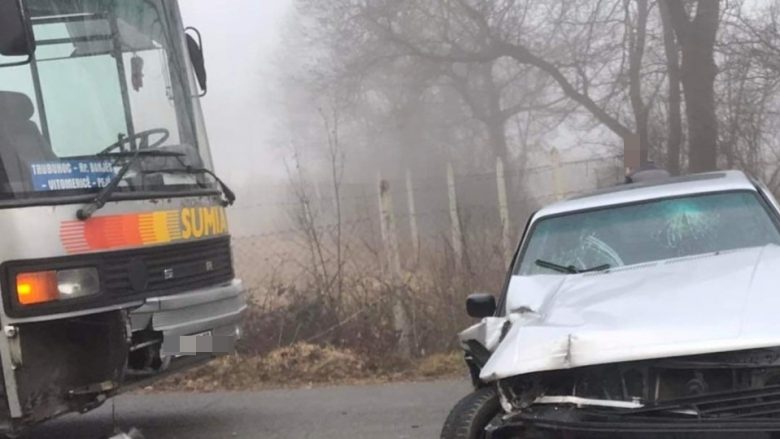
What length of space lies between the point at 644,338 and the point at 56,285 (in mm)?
3230

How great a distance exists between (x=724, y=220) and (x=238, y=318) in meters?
3.37

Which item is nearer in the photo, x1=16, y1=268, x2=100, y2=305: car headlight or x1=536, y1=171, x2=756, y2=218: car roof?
x1=16, y1=268, x2=100, y2=305: car headlight

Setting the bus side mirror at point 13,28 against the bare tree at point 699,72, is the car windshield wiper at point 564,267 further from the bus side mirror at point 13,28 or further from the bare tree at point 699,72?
the bare tree at point 699,72

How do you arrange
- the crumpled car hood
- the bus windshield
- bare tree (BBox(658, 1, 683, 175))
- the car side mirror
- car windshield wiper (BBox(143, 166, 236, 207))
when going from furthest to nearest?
1. bare tree (BBox(658, 1, 683, 175))
2. car windshield wiper (BBox(143, 166, 236, 207))
3. the car side mirror
4. the bus windshield
5. the crumpled car hood

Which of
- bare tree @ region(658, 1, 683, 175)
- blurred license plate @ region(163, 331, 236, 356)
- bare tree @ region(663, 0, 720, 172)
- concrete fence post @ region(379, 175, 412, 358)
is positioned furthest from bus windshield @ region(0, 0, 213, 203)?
bare tree @ region(658, 1, 683, 175)

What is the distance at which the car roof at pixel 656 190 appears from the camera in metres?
5.47

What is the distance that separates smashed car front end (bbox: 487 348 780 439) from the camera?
130 inches

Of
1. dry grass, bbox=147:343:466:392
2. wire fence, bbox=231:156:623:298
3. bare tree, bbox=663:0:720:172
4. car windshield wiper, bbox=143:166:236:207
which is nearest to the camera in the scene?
car windshield wiper, bbox=143:166:236:207

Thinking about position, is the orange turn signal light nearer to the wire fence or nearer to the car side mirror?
the car side mirror

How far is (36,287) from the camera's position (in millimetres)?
4824

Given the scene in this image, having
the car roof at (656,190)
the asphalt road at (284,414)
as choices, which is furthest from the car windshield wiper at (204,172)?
the car roof at (656,190)

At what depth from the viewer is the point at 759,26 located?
14078 millimetres

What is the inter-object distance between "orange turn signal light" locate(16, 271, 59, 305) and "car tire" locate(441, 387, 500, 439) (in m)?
2.33

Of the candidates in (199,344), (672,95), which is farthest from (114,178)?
(672,95)
